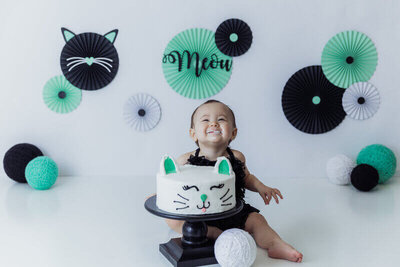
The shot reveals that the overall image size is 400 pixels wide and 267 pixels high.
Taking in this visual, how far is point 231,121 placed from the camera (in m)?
1.57

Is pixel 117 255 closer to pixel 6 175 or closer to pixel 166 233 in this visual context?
pixel 166 233

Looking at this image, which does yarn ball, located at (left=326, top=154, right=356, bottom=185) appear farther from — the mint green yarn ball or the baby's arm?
the mint green yarn ball

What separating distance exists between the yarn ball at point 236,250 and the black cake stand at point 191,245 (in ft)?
0.20

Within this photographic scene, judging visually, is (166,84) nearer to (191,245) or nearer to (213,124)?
(213,124)

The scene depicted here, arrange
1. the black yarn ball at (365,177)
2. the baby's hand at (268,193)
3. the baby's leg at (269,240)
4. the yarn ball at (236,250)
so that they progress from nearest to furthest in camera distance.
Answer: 1. the yarn ball at (236,250)
2. the baby's leg at (269,240)
3. the baby's hand at (268,193)
4. the black yarn ball at (365,177)

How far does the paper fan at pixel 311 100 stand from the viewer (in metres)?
2.21

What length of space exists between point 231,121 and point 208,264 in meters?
0.46

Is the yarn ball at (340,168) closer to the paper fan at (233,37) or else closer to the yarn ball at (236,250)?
the paper fan at (233,37)

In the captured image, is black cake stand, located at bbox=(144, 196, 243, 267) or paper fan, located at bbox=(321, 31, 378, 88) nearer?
black cake stand, located at bbox=(144, 196, 243, 267)

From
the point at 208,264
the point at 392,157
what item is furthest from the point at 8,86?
the point at 392,157

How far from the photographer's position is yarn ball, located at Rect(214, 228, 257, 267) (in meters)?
1.24

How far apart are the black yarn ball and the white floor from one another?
36 millimetres

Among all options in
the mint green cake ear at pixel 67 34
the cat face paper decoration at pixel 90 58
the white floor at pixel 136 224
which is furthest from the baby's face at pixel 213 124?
the mint green cake ear at pixel 67 34

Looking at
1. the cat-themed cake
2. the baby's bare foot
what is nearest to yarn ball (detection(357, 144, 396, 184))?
the baby's bare foot
